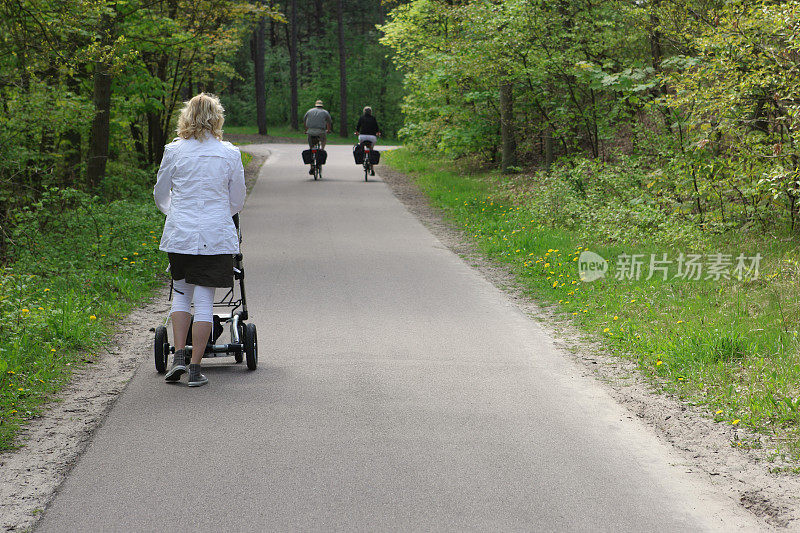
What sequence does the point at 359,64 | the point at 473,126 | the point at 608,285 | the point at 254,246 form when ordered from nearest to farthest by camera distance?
the point at 608,285, the point at 254,246, the point at 473,126, the point at 359,64

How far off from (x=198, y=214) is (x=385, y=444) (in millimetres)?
2262

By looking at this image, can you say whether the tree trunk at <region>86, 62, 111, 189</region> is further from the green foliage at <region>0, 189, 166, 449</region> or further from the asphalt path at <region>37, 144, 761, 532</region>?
the asphalt path at <region>37, 144, 761, 532</region>

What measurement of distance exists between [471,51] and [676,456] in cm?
1420

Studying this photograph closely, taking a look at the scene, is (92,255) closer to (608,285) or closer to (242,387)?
(242,387)

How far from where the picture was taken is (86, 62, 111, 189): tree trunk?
50.6 ft

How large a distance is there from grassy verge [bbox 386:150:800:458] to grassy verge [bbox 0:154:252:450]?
461cm

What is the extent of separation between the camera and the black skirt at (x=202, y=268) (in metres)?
6.03

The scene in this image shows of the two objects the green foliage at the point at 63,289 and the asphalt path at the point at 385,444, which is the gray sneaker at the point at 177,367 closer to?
the asphalt path at the point at 385,444

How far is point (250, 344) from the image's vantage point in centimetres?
639

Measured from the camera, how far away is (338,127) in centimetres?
6191

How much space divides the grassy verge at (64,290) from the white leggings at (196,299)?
1.09 metres

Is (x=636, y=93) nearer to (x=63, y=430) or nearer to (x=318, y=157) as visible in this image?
→ (x=318, y=157)

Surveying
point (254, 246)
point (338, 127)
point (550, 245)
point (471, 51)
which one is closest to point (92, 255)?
point (254, 246)

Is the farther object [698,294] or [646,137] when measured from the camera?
[646,137]
